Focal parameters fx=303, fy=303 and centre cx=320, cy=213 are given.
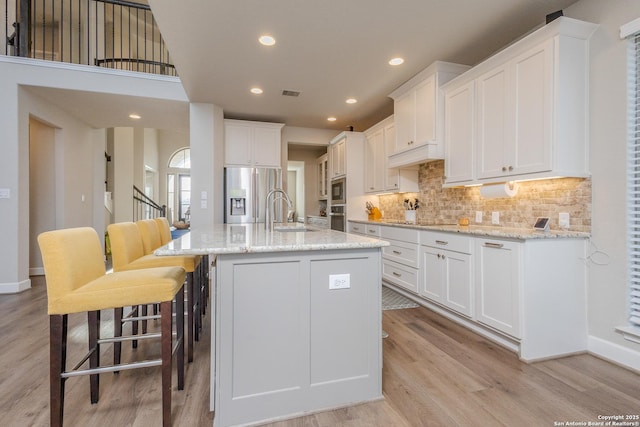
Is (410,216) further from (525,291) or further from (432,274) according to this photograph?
(525,291)

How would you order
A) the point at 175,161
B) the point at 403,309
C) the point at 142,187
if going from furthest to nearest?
the point at 175,161, the point at 142,187, the point at 403,309

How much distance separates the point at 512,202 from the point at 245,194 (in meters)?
3.58

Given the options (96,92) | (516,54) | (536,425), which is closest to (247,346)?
(536,425)

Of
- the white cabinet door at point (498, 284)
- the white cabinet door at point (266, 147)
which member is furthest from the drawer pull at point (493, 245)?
the white cabinet door at point (266, 147)

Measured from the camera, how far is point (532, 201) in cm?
264

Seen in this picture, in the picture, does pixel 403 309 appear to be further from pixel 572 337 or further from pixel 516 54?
pixel 516 54

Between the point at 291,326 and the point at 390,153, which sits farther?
the point at 390,153

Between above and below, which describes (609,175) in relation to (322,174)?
below

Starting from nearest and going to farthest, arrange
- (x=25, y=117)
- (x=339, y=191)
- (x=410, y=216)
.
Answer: (x=25, y=117) < (x=410, y=216) < (x=339, y=191)

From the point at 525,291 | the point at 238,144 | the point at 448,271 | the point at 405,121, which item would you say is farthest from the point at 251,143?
the point at 525,291

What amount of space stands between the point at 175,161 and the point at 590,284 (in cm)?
1089

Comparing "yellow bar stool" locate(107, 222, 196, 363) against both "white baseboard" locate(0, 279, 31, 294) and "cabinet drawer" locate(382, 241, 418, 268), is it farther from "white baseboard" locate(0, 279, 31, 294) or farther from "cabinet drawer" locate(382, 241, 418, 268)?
"white baseboard" locate(0, 279, 31, 294)

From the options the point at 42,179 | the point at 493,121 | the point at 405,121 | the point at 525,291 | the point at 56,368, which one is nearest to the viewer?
the point at 56,368

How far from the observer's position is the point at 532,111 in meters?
2.34
